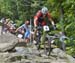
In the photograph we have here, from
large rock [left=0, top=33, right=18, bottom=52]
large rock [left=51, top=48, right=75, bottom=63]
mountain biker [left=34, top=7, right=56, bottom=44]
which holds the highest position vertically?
mountain biker [left=34, top=7, right=56, bottom=44]

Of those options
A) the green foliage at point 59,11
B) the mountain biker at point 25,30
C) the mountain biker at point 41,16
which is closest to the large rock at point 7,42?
the mountain biker at point 41,16

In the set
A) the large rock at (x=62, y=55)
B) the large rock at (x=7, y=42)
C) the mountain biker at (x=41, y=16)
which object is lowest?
the large rock at (x=62, y=55)

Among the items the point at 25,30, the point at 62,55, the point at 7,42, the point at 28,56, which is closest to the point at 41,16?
the point at 28,56

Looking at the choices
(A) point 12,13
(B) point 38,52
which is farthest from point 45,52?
(A) point 12,13

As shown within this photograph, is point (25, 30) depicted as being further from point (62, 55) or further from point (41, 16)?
point (41, 16)

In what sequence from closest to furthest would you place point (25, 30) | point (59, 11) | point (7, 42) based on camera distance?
point (7, 42) < point (59, 11) < point (25, 30)

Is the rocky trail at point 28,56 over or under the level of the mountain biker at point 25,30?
under

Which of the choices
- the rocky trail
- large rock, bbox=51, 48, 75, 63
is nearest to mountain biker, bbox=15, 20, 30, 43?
the rocky trail

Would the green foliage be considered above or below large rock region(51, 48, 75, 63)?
above

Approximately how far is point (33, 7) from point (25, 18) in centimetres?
195

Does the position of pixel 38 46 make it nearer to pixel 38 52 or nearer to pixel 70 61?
pixel 38 52

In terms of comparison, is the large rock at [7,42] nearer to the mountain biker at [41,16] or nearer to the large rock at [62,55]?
the mountain biker at [41,16]

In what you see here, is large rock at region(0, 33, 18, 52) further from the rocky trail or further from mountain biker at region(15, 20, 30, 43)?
mountain biker at region(15, 20, 30, 43)

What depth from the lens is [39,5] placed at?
75.3 feet
